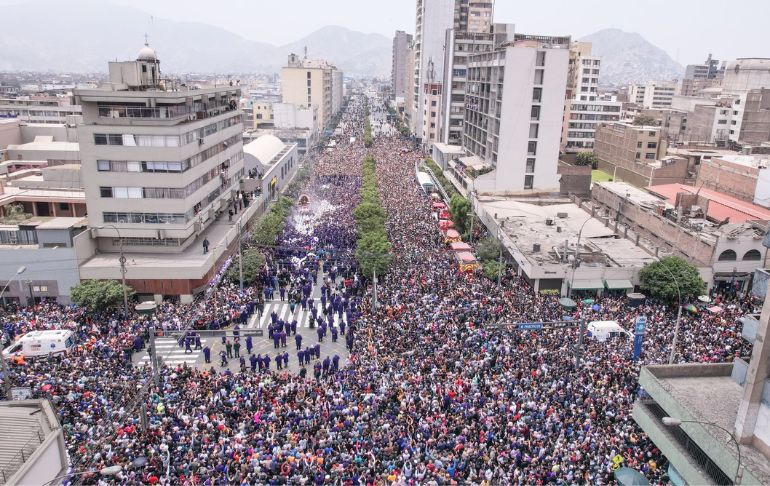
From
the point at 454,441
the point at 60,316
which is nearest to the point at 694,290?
the point at 454,441

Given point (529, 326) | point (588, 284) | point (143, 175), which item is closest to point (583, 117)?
point (588, 284)

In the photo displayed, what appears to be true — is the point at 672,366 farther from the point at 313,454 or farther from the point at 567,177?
the point at 567,177

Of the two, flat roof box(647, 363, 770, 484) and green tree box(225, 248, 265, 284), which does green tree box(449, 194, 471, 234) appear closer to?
green tree box(225, 248, 265, 284)

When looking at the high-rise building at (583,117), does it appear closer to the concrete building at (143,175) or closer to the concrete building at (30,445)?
the concrete building at (143,175)

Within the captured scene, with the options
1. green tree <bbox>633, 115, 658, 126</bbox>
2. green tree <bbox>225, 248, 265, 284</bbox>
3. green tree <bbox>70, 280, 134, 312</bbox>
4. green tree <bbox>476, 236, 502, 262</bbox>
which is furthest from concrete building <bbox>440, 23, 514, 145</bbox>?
green tree <bbox>70, 280, 134, 312</bbox>

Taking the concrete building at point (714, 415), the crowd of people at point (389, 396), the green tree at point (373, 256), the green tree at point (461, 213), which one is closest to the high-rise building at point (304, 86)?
the green tree at point (461, 213)

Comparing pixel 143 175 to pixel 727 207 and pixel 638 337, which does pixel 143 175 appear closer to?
pixel 638 337

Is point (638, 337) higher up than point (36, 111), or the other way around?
point (36, 111)
